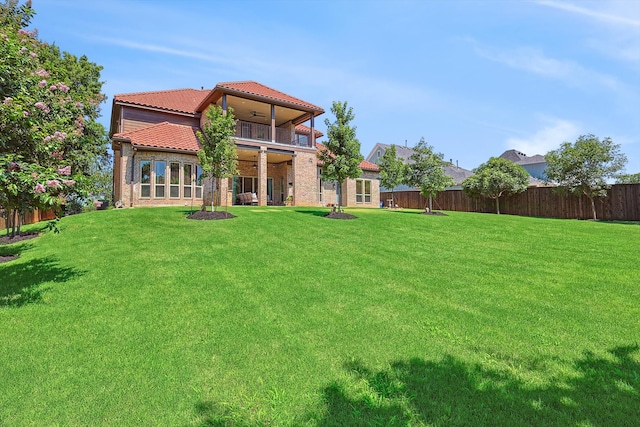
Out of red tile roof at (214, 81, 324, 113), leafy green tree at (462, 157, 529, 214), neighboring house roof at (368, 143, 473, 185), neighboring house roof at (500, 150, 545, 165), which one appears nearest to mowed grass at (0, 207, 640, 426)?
red tile roof at (214, 81, 324, 113)

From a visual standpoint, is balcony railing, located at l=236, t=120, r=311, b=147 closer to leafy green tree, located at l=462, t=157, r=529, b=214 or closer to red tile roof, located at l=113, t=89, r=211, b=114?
red tile roof, located at l=113, t=89, r=211, b=114

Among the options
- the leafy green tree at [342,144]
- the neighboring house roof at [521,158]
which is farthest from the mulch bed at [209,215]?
the neighboring house roof at [521,158]

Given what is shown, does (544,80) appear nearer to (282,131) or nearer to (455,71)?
(455,71)

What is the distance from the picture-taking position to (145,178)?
1755 cm

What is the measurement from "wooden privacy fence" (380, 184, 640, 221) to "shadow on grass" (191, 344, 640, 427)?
71.6ft

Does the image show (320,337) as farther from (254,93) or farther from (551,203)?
(551,203)

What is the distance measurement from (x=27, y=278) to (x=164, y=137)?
1393 centimetres

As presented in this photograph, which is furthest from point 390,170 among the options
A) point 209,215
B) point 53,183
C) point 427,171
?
point 53,183

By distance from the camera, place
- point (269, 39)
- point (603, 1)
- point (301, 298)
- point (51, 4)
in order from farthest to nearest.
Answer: point (269, 39) < point (51, 4) < point (603, 1) < point (301, 298)

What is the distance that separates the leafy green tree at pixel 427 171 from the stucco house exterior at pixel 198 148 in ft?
23.7

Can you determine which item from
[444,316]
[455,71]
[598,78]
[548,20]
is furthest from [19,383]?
[598,78]

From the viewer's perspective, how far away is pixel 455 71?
1340 cm

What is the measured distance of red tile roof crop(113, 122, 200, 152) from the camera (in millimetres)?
17281

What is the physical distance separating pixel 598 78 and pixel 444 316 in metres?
13.8
